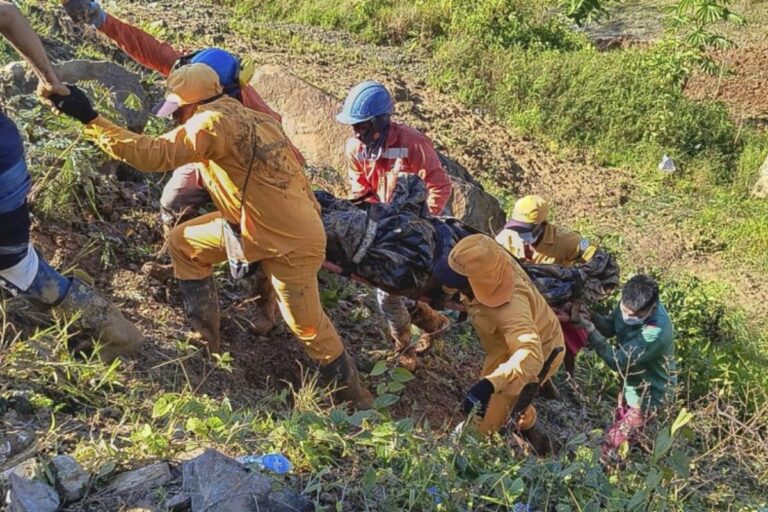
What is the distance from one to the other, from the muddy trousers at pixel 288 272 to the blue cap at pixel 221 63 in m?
0.62

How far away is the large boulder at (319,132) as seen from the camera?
643 centimetres

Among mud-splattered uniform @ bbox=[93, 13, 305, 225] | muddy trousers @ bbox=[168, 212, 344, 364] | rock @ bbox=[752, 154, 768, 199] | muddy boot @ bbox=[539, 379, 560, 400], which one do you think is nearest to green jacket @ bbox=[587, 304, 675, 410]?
muddy boot @ bbox=[539, 379, 560, 400]

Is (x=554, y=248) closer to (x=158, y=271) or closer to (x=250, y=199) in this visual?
(x=250, y=199)

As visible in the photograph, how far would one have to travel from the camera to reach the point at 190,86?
3354mm

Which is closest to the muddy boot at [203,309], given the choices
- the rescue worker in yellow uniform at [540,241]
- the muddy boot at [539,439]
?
the muddy boot at [539,439]

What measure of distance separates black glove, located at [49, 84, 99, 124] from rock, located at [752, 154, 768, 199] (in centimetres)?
828

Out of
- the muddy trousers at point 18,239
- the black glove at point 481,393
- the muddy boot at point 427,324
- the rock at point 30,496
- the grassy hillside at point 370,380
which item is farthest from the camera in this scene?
the muddy boot at point 427,324

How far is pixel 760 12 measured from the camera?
14938 mm

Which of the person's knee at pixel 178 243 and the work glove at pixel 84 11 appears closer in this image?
the person's knee at pixel 178 243

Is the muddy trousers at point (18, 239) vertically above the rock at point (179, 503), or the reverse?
the muddy trousers at point (18, 239)

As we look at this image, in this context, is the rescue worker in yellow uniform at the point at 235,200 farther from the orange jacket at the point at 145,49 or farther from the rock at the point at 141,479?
the rock at the point at 141,479

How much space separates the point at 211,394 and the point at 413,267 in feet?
3.57

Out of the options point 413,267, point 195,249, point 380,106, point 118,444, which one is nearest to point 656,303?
point 413,267

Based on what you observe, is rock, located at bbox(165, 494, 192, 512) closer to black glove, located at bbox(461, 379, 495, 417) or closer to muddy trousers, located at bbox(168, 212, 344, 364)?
muddy trousers, located at bbox(168, 212, 344, 364)
